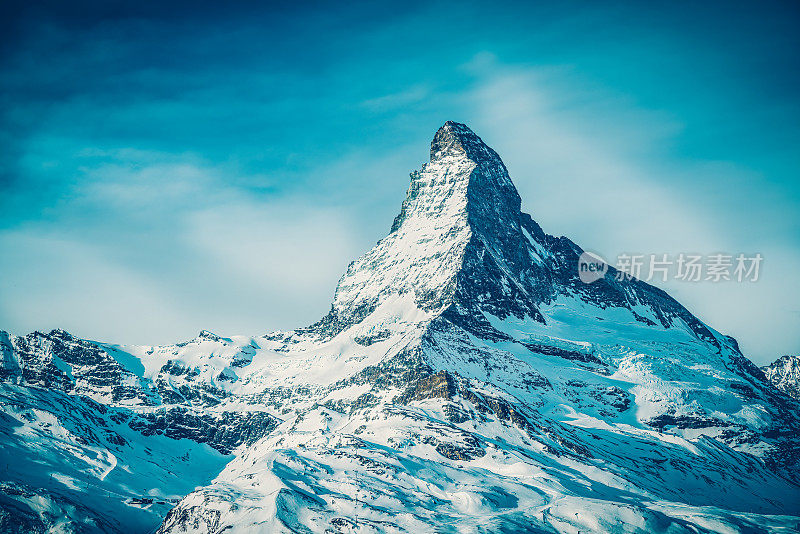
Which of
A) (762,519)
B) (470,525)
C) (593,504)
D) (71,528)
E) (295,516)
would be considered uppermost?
A: (762,519)

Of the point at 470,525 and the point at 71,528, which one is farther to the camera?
the point at 71,528

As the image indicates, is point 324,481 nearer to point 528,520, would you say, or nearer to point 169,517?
point 169,517

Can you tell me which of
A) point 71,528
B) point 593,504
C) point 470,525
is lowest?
point 71,528

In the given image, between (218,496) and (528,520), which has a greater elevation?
(528,520)

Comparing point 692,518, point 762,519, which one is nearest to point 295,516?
point 692,518

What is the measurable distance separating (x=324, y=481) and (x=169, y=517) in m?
44.1

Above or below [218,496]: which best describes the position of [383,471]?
above

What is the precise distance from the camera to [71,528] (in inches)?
7653

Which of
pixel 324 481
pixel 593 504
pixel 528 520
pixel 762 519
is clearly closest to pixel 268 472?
pixel 324 481

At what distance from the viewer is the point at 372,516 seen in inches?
6594

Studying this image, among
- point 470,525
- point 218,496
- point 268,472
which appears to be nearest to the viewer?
point 470,525

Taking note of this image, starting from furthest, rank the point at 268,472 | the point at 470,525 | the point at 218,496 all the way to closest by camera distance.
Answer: the point at 268,472 → the point at 218,496 → the point at 470,525

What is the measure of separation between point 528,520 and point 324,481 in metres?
57.3

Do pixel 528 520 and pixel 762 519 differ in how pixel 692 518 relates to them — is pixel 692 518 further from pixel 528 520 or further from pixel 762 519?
pixel 528 520
